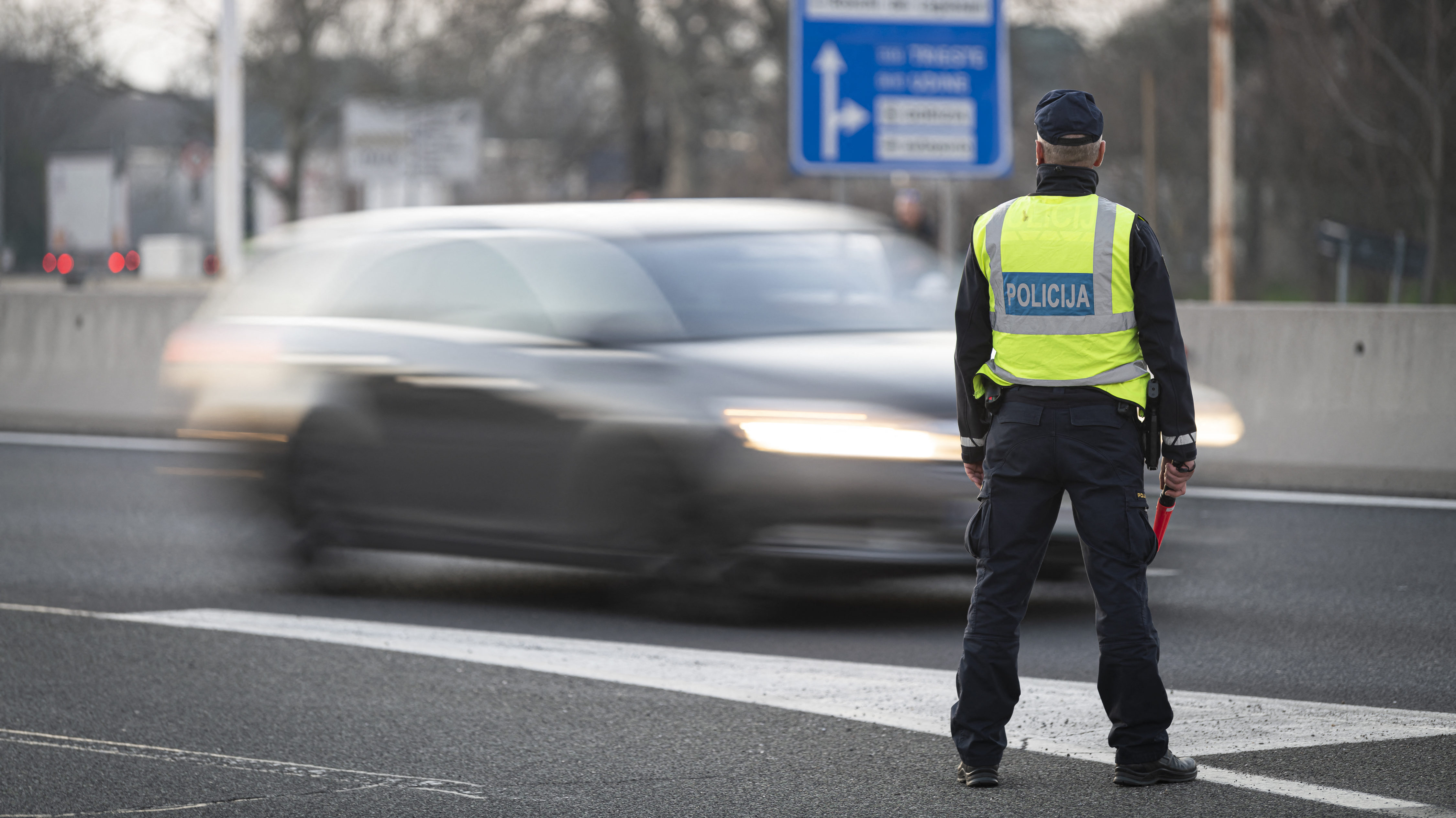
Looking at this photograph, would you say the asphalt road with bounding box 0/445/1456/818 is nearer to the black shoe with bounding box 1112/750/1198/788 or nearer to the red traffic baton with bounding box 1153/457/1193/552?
the black shoe with bounding box 1112/750/1198/788

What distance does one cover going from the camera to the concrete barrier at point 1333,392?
460 inches

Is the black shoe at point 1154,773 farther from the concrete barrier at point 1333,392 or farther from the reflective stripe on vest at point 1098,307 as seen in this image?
the concrete barrier at point 1333,392

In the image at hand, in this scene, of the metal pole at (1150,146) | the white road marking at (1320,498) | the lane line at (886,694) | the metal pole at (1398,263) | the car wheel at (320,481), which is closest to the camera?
the lane line at (886,694)

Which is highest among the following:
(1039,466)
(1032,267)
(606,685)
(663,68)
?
(663,68)

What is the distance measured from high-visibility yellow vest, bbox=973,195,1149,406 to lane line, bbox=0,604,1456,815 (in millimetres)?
1023

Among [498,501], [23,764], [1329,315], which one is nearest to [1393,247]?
[1329,315]

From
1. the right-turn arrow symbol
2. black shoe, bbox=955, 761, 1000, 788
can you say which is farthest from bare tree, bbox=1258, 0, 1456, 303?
black shoe, bbox=955, 761, 1000, 788

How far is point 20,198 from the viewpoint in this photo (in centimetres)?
5559

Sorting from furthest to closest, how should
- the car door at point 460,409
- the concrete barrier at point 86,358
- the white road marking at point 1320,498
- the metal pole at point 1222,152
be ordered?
1. the metal pole at point 1222,152
2. the concrete barrier at point 86,358
3. the white road marking at point 1320,498
4. the car door at point 460,409

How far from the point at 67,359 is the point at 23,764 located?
1159cm

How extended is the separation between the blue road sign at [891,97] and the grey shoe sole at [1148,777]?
11.5 meters

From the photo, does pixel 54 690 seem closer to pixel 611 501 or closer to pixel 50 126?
pixel 611 501

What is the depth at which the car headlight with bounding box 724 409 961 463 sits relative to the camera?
7.13 meters

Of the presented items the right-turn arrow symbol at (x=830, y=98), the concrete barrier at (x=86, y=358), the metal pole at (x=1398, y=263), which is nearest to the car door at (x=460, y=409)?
the concrete barrier at (x=86, y=358)
